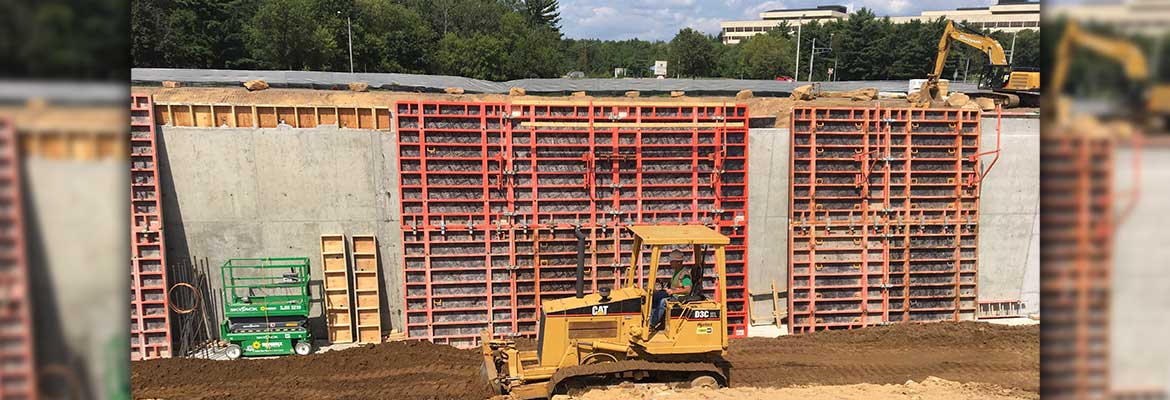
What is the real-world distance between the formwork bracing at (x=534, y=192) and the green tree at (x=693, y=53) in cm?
4357

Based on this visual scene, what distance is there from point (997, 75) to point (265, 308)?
1889 centimetres

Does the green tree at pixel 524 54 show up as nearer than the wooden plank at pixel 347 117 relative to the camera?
No

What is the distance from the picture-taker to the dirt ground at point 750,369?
9688 millimetres

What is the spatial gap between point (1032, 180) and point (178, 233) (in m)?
15.6

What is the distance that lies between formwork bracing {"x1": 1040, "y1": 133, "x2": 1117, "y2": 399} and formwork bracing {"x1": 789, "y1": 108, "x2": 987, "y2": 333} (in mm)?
11179

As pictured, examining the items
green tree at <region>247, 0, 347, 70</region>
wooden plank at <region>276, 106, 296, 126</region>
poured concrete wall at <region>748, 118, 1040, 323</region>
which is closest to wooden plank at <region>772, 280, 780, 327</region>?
poured concrete wall at <region>748, 118, 1040, 323</region>

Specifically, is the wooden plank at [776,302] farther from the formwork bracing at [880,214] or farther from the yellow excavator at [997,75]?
the yellow excavator at [997,75]

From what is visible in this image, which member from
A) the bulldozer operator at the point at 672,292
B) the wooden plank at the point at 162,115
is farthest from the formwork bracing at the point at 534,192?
the wooden plank at the point at 162,115

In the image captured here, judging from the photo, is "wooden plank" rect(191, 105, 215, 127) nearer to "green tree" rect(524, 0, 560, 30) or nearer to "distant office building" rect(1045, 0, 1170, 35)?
"distant office building" rect(1045, 0, 1170, 35)

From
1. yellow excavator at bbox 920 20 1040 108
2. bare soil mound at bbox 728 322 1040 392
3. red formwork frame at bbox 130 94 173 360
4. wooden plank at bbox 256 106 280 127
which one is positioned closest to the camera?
bare soil mound at bbox 728 322 1040 392

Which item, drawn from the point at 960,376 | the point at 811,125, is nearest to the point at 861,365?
the point at 960,376

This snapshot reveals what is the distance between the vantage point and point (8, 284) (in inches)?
39.4

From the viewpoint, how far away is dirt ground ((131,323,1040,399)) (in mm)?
9688

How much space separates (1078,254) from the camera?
1175 mm
